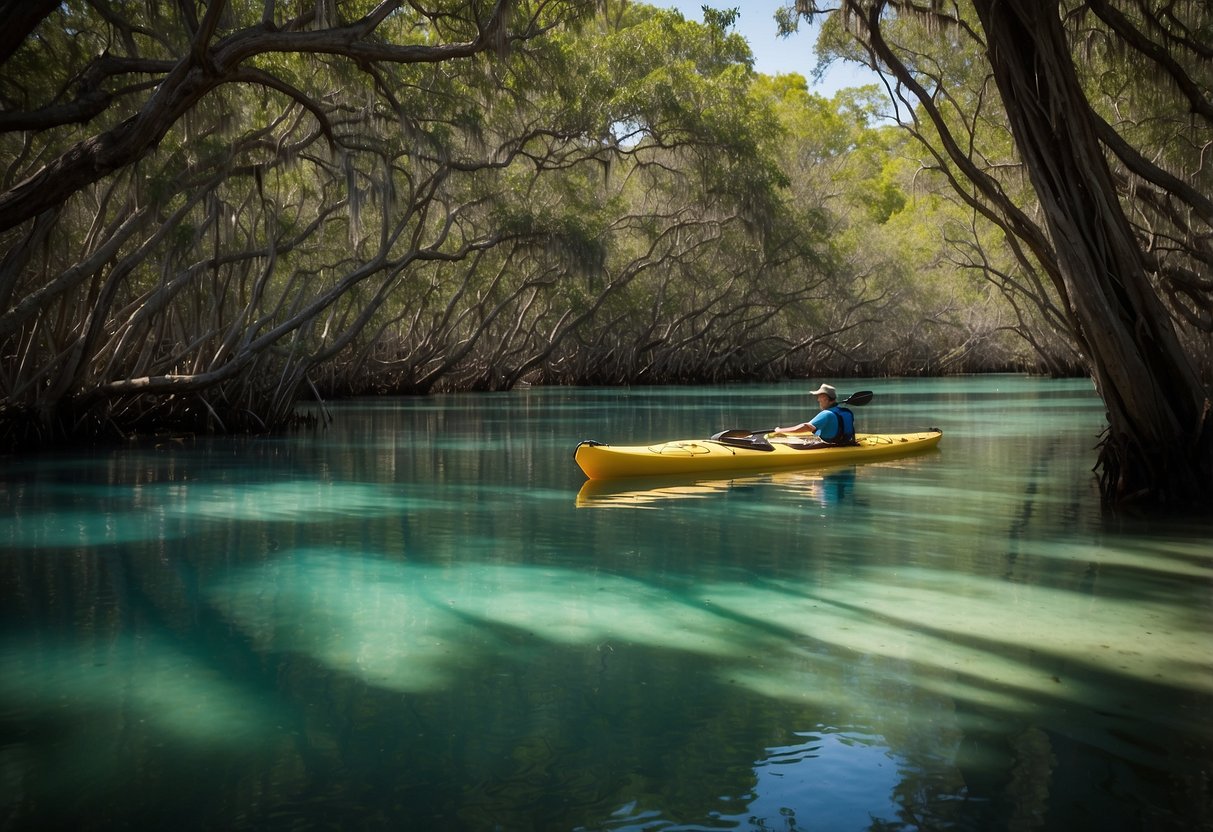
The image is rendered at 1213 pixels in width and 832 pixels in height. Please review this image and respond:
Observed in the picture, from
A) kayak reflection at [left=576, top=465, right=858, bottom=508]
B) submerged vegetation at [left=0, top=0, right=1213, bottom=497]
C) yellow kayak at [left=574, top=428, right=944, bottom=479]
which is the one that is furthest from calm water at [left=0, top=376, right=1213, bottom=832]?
submerged vegetation at [left=0, top=0, right=1213, bottom=497]

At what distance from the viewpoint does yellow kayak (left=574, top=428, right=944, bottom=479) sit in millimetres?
10422

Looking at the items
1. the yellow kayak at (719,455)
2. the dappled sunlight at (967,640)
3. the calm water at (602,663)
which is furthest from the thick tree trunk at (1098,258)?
the yellow kayak at (719,455)

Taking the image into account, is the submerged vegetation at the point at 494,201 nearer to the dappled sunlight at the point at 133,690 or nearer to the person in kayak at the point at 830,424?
the person in kayak at the point at 830,424

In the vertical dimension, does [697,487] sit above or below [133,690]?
above

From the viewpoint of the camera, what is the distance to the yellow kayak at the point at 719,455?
410 inches

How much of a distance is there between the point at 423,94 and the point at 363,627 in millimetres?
12615

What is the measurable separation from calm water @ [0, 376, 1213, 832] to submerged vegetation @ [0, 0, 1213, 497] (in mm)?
2250

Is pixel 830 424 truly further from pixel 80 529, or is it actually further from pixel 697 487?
pixel 80 529

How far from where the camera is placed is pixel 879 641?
4.86m

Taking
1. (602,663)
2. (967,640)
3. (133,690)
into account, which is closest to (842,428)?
(967,640)

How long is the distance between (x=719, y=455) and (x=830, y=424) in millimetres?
1704

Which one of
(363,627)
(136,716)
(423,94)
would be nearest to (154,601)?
(363,627)

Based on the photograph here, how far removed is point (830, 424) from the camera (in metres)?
12.0

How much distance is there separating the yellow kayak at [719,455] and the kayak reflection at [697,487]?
0.35 ft
